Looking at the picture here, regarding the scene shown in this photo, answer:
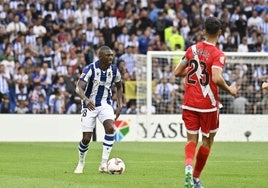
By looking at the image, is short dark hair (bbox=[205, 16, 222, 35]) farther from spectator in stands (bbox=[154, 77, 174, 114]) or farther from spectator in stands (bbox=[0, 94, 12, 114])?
spectator in stands (bbox=[0, 94, 12, 114])

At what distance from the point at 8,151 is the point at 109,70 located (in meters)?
7.46

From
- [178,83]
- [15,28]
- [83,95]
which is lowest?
[178,83]

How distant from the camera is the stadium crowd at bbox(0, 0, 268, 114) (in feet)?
101

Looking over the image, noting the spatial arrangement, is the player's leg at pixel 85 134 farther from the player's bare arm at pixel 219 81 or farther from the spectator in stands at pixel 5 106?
the spectator in stands at pixel 5 106

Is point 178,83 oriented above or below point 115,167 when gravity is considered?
below

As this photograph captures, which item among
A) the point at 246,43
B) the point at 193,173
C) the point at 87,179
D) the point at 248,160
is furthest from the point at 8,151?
the point at 246,43

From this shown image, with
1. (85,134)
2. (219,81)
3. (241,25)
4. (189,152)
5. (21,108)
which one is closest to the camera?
(219,81)

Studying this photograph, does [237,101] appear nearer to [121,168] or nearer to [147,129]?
[147,129]

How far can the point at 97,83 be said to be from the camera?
52.9ft

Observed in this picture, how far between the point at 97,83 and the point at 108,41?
684 inches

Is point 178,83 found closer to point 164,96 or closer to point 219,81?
Result: point 164,96

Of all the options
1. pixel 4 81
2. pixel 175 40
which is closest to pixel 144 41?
pixel 175 40

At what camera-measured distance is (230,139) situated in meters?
30.2

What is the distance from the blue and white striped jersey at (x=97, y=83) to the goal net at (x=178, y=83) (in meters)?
13.7
